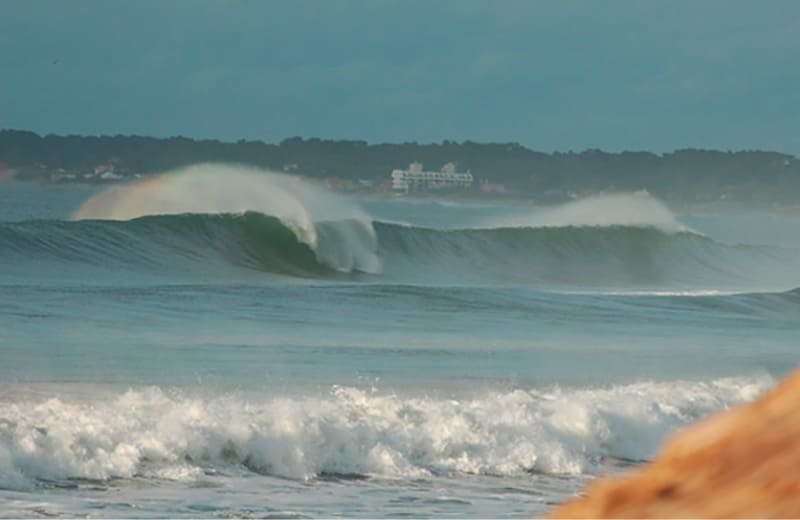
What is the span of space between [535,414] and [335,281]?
16847 millimetres

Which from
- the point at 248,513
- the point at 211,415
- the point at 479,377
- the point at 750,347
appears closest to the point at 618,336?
the point at 750,347

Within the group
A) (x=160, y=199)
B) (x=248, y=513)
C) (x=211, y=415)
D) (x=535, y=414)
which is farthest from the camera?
(x=160, y=199)

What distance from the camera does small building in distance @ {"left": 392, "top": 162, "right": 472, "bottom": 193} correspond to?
117m

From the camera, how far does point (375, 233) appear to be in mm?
34375

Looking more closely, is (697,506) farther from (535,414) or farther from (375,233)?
(375,233)

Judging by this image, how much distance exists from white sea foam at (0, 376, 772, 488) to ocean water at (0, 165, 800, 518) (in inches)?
0.9

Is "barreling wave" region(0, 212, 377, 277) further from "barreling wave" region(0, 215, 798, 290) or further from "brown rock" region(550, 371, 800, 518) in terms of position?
"brown rock" region(550, 371, 800, 518)

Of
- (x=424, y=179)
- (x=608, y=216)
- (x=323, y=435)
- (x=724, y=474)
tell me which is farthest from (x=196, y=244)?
(x=424, y=179)

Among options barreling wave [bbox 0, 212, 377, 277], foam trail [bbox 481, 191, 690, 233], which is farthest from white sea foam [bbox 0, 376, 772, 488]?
foam trail [bbox 481, 191, 690, 233]

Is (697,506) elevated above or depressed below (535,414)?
above

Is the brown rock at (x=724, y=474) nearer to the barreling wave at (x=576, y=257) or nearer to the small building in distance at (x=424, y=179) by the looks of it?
the barreling wave at (x=576, y=257)

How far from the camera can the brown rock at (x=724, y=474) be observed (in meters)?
1.24

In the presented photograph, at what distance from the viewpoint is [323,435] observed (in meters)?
10.9

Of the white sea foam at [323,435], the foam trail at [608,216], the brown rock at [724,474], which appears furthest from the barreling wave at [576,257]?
the brown rock at [724,474]
